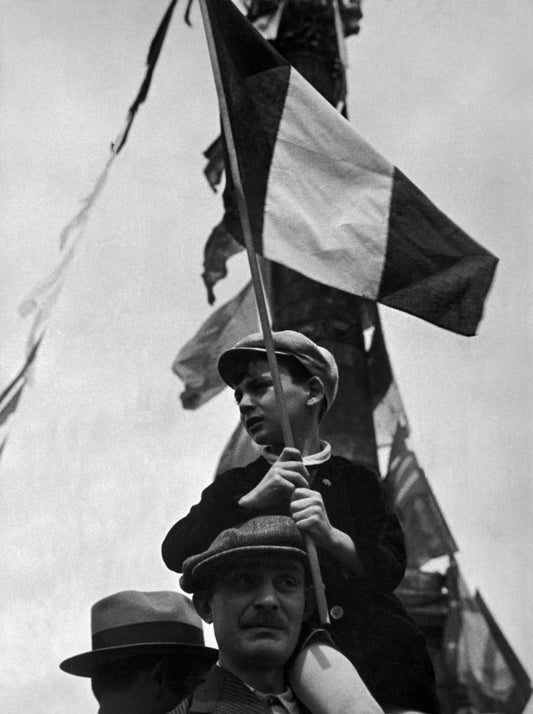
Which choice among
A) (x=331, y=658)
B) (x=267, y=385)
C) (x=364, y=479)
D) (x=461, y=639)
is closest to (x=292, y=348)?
(x=267, y=385)

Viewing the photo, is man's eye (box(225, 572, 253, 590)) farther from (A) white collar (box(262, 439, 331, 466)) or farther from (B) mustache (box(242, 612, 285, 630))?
(A) white collar (box(262, 439, 331, 466))

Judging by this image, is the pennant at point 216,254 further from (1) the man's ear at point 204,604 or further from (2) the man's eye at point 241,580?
(2) the man's eye at point 241,580

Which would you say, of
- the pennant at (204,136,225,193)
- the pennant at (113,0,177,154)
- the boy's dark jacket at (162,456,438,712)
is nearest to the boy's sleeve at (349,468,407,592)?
the boy's dark jacket at (162,456,438,712)

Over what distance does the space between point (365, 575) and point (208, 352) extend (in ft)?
9.26

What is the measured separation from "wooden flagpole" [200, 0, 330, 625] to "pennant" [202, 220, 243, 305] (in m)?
5.14

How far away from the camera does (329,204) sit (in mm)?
5438

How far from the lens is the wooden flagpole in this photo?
12.8ft

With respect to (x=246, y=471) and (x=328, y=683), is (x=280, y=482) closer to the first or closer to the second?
(x=246, y=471)

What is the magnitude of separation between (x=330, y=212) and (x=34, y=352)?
1.74m

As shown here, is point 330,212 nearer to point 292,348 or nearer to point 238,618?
point 292,348

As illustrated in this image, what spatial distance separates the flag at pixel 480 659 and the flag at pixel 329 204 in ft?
22.5

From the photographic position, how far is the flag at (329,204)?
5.25m

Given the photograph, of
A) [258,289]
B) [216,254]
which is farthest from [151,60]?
[216,254]

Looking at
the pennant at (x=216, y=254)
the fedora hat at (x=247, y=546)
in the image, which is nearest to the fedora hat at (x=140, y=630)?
the fedora hat at (x=247, y=546)
